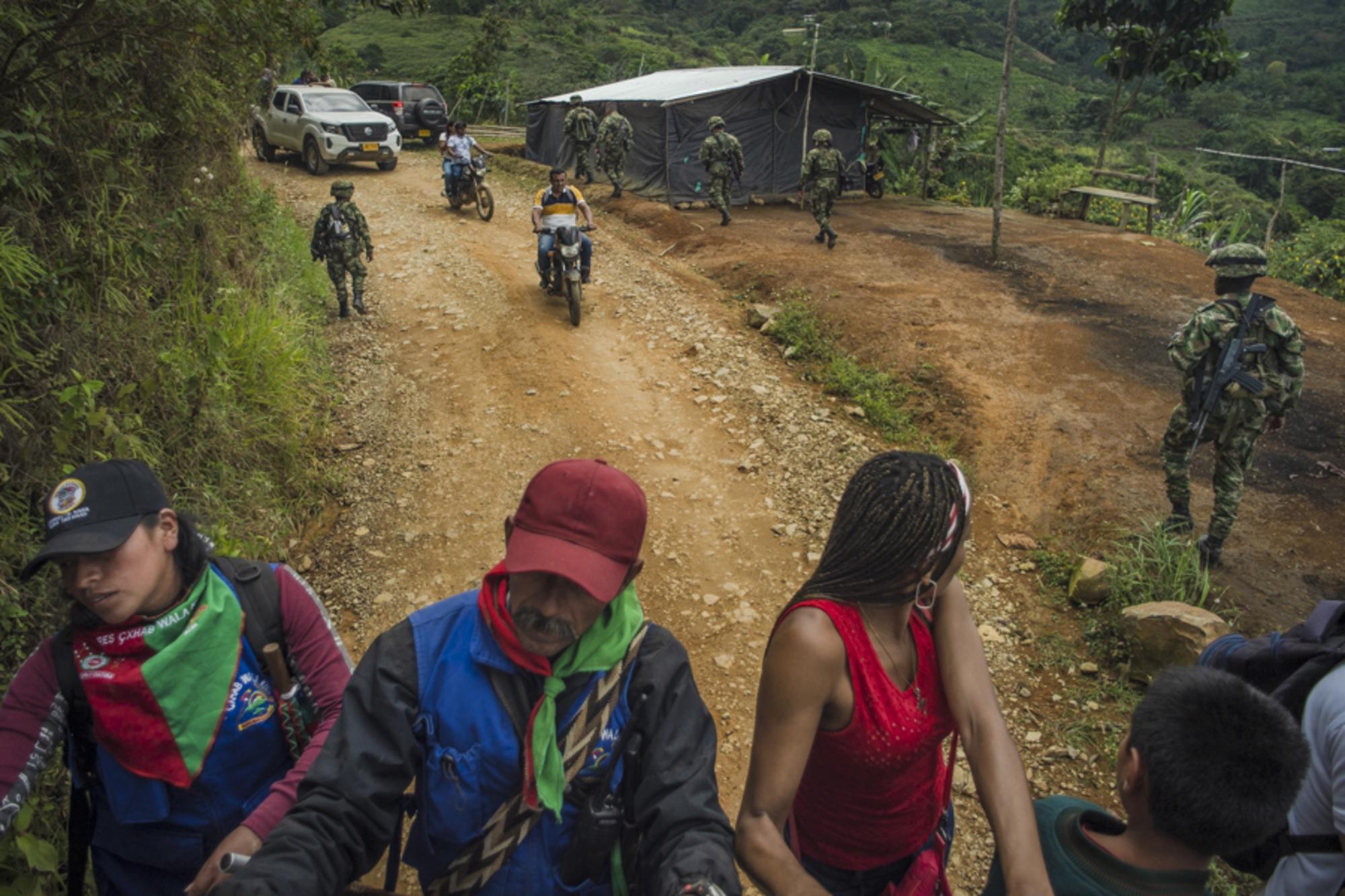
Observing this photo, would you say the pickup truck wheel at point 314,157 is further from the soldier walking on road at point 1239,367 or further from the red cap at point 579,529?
the red cap at point 579,529

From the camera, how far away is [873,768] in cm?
185

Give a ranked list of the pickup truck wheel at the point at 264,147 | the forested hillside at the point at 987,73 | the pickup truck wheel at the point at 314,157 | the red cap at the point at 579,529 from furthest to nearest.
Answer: the forested hillside at the point at 987,73 → the pickup truck wheel at the point at 264,147 → the pickup truck wheel at the point at 314,157 → the red cap at the point at 579,529

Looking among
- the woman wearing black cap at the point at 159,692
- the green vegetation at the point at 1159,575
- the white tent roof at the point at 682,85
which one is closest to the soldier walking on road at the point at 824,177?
the white tent roof at the point at 682,85

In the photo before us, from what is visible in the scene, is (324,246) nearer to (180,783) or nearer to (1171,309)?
(180,783)

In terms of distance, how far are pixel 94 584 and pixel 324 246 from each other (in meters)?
7.75

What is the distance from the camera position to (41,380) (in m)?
3.79

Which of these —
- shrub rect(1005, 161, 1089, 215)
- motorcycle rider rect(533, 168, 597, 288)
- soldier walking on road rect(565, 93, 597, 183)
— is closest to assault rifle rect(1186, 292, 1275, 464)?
motorcycle rider rect(533, 168, 597, 288)

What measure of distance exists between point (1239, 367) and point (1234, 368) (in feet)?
0.14

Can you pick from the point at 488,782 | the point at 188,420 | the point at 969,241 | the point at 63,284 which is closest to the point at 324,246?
the point at 188,420

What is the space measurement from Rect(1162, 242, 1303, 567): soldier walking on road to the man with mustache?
15.9ft

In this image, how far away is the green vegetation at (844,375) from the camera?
710 cm

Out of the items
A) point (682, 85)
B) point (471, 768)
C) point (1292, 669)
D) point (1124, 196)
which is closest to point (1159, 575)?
point (1292, 669)

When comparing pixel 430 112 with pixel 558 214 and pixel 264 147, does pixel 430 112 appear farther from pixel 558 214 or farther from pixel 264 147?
pixel 558 214

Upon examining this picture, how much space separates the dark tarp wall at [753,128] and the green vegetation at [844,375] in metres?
7.11
